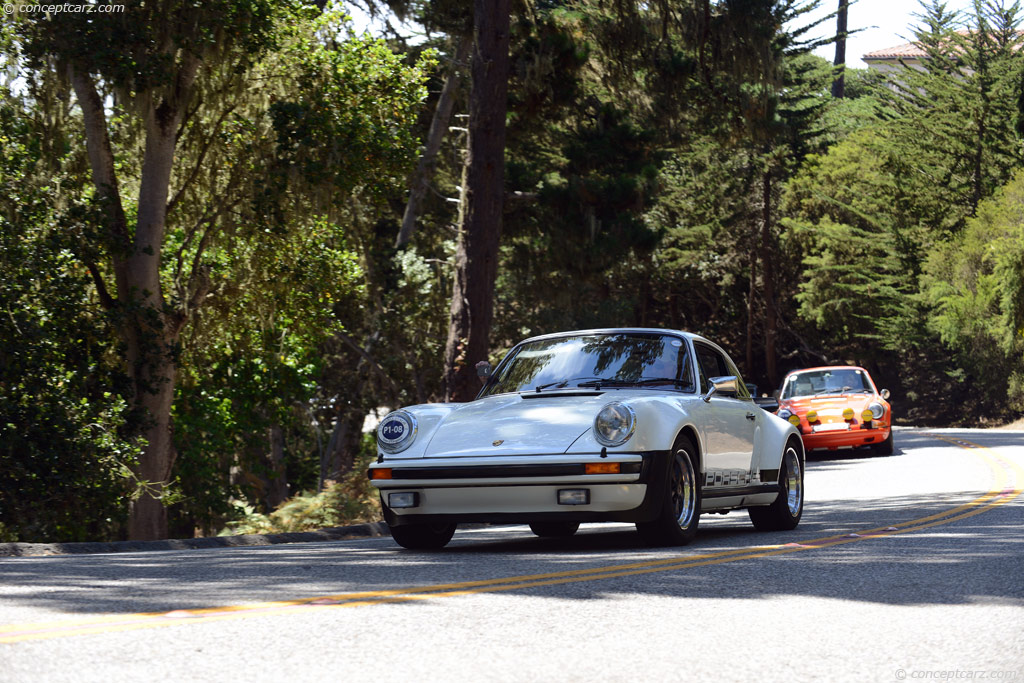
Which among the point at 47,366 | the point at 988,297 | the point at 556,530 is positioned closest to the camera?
the point at 556,530

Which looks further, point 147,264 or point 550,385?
point 147,264

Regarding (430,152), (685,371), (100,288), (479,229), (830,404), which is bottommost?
(830,404)

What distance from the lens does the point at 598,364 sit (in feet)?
32.5

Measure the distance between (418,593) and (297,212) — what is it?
12.6 m

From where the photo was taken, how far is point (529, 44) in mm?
22000

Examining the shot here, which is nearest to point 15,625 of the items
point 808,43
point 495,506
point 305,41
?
point 495,506

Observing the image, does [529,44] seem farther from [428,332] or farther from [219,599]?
[219,599]

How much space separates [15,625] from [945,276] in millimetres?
48010

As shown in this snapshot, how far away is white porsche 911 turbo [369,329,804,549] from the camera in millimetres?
8367

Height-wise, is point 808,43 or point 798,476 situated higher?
point 808,43

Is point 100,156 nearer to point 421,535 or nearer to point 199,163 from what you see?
point 199,163

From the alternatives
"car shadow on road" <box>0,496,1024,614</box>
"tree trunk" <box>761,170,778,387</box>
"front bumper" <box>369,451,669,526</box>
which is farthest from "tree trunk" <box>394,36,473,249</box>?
"tree trunk" <box>761,170,778,387</box>

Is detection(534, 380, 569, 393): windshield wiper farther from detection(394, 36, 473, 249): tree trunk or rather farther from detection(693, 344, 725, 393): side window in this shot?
detection(394, 36, 473, 249): tree trunk

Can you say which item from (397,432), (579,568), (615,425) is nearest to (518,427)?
→ (615,425)
